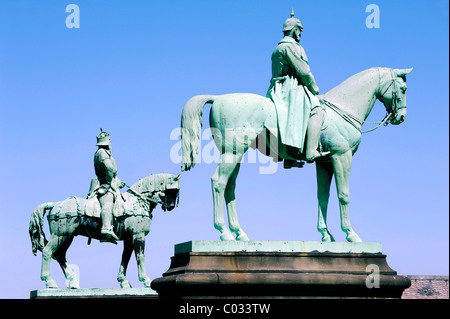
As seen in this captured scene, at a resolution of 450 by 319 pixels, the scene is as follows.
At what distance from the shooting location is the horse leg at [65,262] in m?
26.2

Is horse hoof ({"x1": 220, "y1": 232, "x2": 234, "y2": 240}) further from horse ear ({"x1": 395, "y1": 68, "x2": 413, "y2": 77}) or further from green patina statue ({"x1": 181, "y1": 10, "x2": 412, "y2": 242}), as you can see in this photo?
horse ear ({"x1": 395, "y1": 68, "x2": 413, "y2": 77})

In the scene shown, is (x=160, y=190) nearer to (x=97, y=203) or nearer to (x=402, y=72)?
(x=97, y=203)

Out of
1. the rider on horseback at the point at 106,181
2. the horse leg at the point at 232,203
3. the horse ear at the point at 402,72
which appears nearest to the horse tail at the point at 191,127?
the horse leg at the point at 232,203

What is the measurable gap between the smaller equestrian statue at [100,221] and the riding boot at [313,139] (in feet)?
30.2

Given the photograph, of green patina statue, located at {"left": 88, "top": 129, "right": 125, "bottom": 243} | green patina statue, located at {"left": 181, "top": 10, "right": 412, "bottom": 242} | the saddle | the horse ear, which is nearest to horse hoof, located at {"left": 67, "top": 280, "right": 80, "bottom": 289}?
green patina statue, located at {"left": 88, "top": 129, "right": 125, "bottom": 243}

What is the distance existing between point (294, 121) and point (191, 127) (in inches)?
67.1

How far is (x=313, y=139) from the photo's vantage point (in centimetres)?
1805

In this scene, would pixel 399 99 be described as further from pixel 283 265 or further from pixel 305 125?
pixel 283 265

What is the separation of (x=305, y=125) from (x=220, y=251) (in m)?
2.62

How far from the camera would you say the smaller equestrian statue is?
25.9m

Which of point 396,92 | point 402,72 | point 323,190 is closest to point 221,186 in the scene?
point 323,190

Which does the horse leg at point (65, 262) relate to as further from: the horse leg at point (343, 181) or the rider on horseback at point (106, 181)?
the horse leg at point (343, 181)

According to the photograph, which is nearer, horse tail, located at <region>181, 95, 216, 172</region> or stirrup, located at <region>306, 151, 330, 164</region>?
horse tail, located at <region>181, 95, 216, 172</region>
